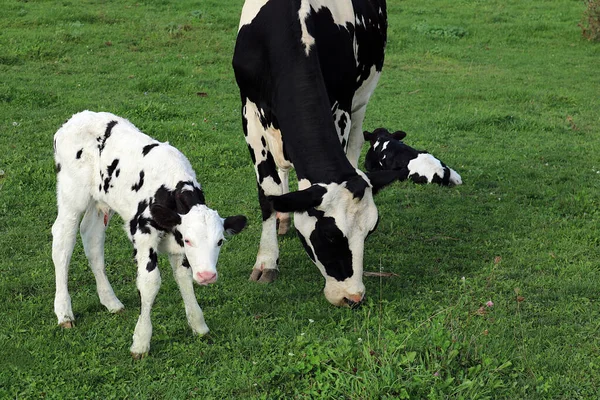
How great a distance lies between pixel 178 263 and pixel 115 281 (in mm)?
1526

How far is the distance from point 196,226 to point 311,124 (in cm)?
162

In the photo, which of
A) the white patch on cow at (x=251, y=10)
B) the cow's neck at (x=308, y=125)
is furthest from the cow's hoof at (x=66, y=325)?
the white patch on cow at (x=251, y=10)

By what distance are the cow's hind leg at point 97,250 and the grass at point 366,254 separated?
0.14 meters

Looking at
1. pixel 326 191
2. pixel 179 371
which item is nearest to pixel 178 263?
pixel 179 371

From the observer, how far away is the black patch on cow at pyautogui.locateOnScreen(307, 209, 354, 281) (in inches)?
229

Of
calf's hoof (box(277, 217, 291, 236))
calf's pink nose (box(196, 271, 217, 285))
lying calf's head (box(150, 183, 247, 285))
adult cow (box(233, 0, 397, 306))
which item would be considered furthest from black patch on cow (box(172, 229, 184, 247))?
calf's hoof (box(277, 217, 291, 236))

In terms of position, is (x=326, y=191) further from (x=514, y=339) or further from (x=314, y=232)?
(x=514, y=339)

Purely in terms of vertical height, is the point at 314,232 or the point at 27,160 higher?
the point at 314,232

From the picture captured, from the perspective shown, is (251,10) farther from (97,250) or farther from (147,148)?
(97,250)

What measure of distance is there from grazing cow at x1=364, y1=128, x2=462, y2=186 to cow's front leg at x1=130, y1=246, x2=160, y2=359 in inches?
170

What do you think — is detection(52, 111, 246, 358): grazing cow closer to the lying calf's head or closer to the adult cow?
the lying calf's head

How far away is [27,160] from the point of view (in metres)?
9.75

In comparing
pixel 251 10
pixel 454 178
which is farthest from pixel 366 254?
pixel 251 10

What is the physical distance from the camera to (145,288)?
5.37 m
